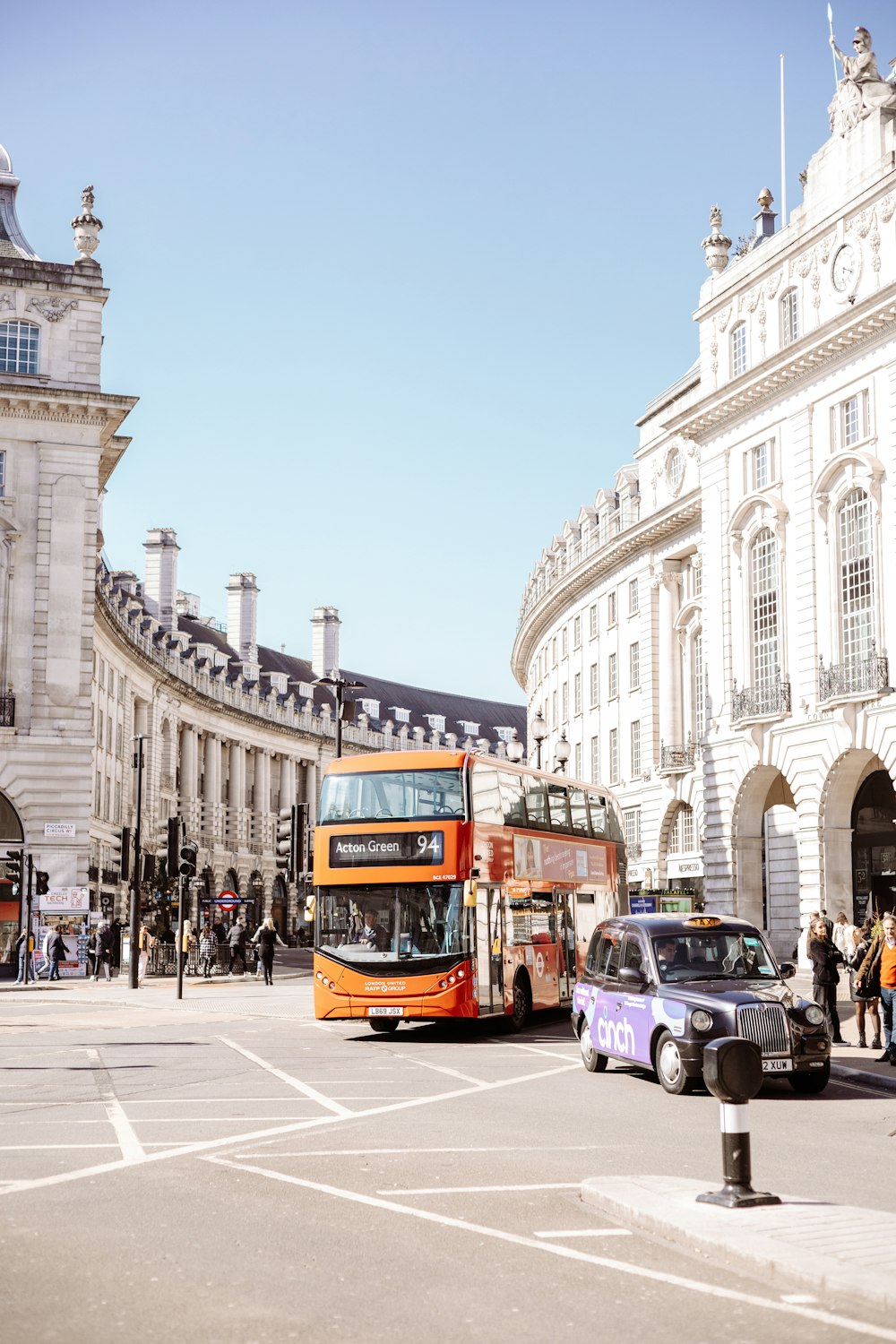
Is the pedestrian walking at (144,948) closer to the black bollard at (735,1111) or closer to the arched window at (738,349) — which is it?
the arched window at (738,349)

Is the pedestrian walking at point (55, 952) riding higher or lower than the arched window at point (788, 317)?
lower

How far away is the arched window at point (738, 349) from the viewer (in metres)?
43.4

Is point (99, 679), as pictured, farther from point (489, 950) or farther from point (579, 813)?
point (489, 950)

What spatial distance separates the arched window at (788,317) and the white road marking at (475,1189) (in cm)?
3442

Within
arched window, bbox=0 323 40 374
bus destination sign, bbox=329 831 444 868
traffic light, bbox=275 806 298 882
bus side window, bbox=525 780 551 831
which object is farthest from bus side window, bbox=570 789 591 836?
arched window, bbox=0 323 40 374

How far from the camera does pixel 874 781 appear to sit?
40188 mm

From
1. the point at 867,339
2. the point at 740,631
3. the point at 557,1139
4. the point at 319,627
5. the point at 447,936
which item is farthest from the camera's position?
the point at 319,627

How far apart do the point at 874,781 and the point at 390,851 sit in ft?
70.1

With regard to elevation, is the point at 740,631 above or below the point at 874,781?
above

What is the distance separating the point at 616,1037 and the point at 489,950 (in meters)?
6.04

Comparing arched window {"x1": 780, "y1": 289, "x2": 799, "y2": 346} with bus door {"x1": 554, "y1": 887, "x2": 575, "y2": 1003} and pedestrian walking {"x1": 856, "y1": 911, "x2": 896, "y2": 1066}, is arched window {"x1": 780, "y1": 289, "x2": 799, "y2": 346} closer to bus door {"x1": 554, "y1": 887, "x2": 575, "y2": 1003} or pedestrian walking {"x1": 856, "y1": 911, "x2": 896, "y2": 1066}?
bus door {"x1": 554, "y1": 887, "x2": 575, "y2": 1003}

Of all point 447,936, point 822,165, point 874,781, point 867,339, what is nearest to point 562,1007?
point 447,936

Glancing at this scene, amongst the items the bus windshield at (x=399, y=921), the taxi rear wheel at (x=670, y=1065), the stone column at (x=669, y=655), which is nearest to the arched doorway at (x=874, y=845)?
the stone column at (x=669, y=655)

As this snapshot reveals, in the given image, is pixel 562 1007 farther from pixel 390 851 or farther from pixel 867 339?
pixel 867 339
